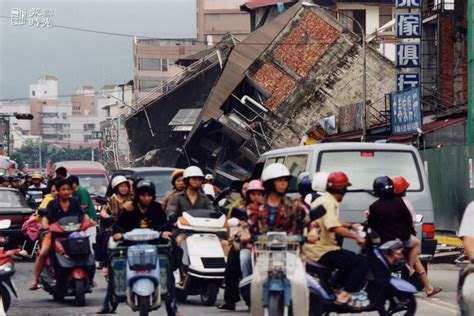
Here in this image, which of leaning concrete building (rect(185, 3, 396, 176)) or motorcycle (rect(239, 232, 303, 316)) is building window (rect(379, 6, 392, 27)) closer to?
leaning concrete building (rect(185, 3, 396, 176))

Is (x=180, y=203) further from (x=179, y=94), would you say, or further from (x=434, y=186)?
(x=179, y=94)

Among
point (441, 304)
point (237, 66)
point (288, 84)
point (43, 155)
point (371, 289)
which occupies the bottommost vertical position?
point (441, 304)

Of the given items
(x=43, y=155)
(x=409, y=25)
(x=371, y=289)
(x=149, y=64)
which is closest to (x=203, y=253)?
(x=371, y=289)

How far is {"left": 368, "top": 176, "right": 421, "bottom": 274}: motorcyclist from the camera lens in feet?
47.4

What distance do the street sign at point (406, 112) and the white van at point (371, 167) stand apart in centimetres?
2112

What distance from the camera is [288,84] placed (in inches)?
2292

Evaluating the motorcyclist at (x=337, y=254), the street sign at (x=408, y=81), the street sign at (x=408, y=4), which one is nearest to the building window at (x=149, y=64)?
the street sign at (x=408, y=4)

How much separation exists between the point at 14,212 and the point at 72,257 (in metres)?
9.88

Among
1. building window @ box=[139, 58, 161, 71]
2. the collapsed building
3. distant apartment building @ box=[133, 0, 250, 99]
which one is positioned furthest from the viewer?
building window @ box=[139, 58, 161, 71]

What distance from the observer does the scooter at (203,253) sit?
1572cm

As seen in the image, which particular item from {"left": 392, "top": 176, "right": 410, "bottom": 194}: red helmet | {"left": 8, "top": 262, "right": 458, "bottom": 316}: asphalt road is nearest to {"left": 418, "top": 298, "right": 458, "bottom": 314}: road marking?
{"left": 8, "top": 262, "right": 458, "bottom": 316}: asphalt road

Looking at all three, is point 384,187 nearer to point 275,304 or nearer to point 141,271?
point 141,271

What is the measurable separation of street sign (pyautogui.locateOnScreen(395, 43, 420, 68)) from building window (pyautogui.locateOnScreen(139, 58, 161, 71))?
77880mm

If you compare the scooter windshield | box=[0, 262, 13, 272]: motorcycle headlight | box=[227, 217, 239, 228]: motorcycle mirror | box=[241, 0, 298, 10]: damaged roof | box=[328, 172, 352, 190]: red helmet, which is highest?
box=[241, 0, 298, 10]: damaged roof
